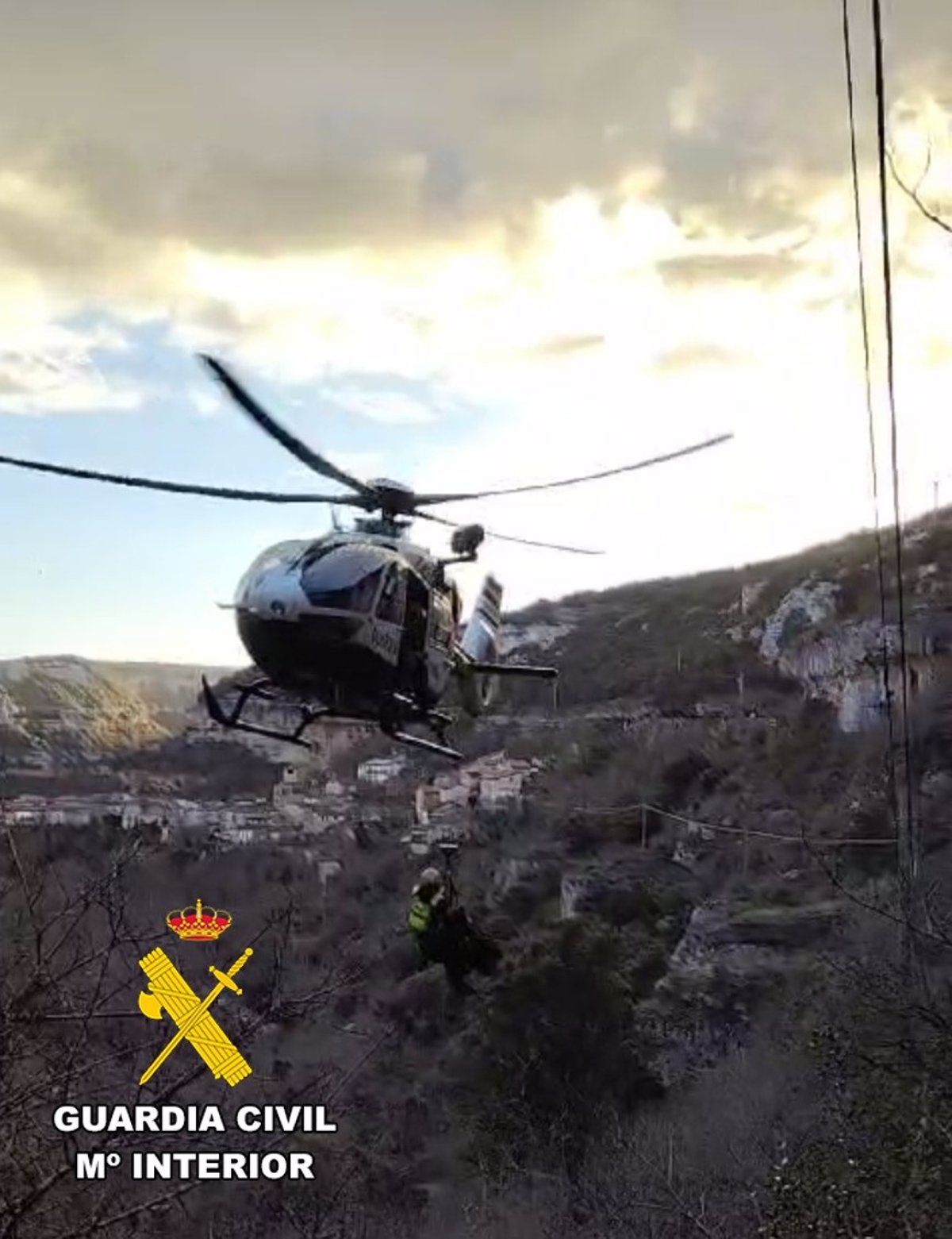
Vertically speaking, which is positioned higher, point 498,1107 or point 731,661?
point 731,661

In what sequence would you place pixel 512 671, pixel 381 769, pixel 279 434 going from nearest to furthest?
pixel 279 434, pixel 512 671, pixel 381 769

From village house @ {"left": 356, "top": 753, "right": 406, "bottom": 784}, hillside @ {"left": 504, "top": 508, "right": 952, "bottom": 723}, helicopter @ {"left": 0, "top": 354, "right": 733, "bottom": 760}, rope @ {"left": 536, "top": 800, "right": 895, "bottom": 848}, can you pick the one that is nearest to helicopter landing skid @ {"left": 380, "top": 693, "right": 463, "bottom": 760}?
helicopter @ {"left": 0, "top": 354, "right": 733, "bottom": 760}

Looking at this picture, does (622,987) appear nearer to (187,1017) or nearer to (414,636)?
(187,1017)

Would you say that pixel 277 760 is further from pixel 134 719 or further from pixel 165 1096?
pixel 165 1096

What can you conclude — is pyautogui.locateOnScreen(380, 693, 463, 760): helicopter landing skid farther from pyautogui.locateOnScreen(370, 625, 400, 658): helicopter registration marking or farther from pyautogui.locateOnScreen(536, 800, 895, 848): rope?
pyautogui.locateOnScreen(536, 800, 895, 848): rope

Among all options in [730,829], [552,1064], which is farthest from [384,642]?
[730,829]

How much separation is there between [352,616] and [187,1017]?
8.69ft

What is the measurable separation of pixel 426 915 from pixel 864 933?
17071 mm

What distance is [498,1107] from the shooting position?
826 inches

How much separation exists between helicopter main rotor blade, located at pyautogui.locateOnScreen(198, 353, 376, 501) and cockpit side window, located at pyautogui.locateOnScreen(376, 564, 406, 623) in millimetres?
442

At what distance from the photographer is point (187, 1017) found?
7457 mm

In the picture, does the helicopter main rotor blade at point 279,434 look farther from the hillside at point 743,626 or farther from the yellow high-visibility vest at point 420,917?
the hillside at point 743,626

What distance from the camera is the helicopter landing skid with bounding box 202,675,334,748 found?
655 centimetres

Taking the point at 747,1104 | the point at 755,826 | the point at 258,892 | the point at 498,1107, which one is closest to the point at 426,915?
the point at 747,1104
